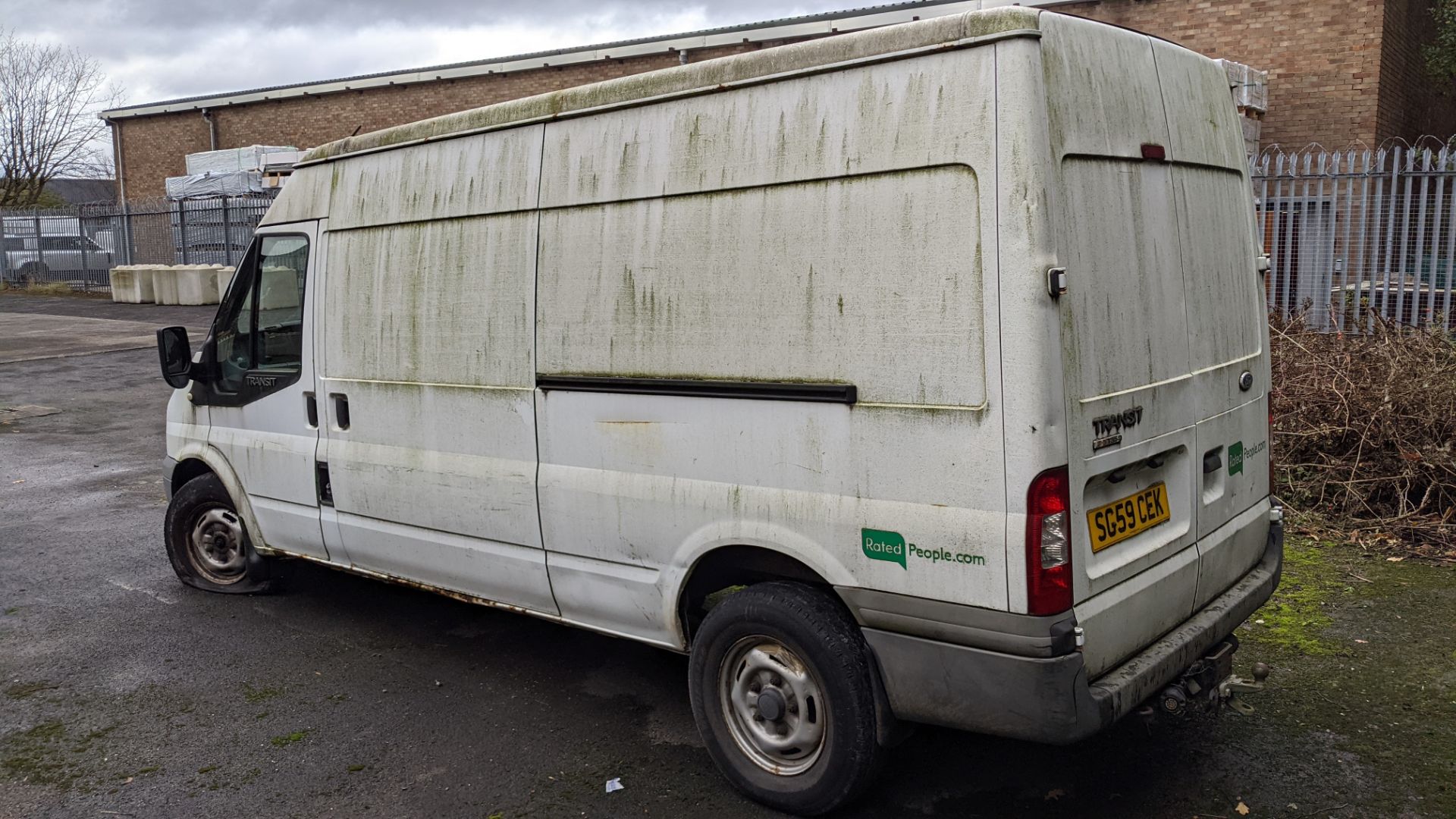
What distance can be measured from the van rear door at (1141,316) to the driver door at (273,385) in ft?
11.1

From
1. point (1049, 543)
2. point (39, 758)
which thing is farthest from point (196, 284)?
point (1049, 543)

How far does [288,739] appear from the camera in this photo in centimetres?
432

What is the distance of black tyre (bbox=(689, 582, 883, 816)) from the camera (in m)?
3.43

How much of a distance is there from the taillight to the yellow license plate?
158 millimetres

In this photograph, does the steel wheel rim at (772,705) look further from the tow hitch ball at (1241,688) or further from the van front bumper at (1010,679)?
the tow hitch ball at (1241,688)

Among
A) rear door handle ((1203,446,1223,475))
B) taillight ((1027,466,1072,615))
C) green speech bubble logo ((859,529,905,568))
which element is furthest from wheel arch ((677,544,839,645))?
rear door handle ((1203,446,1223,475))

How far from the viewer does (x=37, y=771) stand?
4113 mm

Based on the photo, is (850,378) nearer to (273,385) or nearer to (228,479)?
(273,385)

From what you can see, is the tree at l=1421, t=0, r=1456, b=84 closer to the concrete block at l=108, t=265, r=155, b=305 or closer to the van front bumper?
the van front bumper

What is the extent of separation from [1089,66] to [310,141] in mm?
30769

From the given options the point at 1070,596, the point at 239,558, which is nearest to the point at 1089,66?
the point at 1070,596

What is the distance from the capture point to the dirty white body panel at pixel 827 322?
3.10 metres

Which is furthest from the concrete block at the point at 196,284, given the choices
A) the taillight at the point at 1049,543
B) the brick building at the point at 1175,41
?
the taillight at the point at 1049,543

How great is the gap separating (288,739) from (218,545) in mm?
2026
